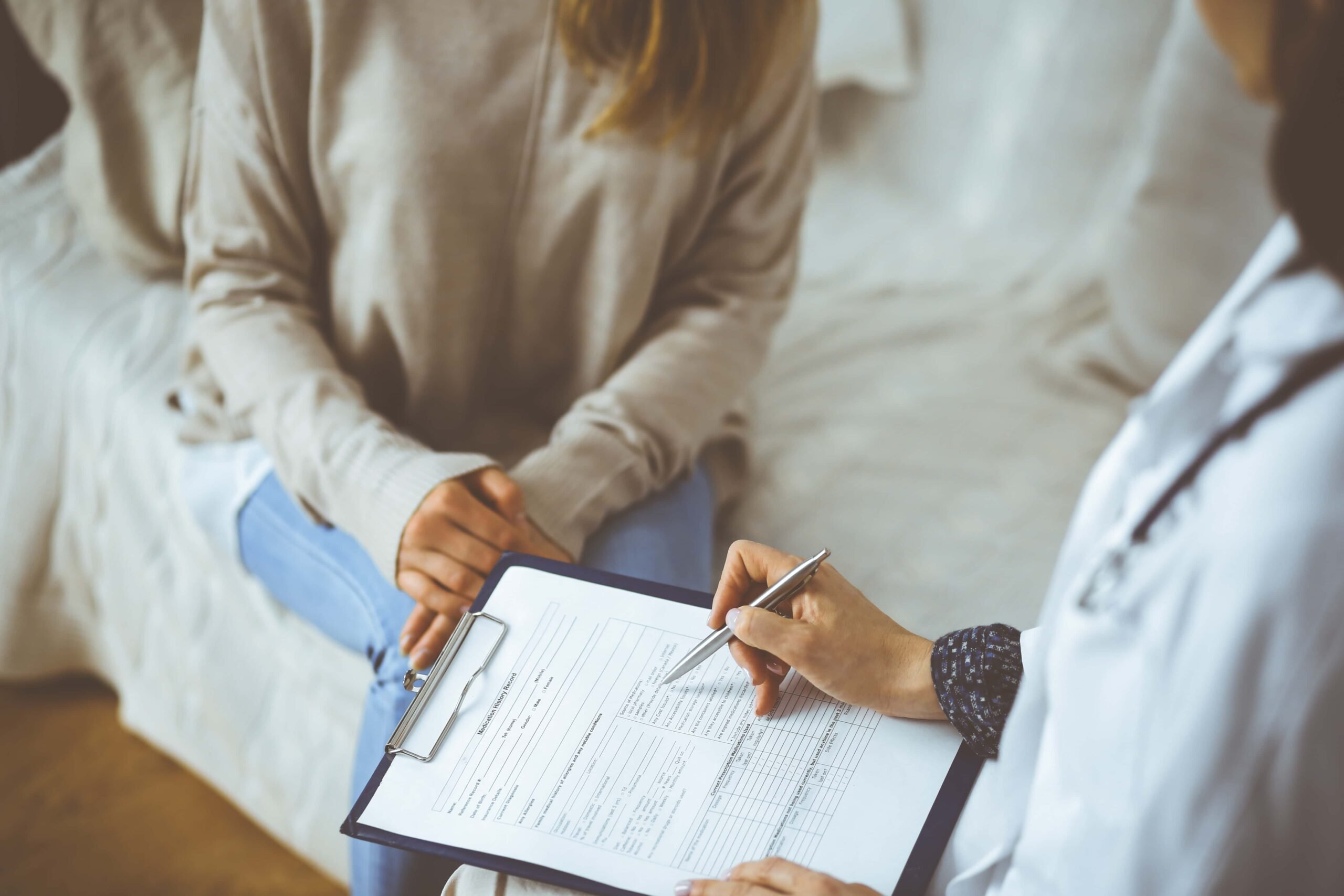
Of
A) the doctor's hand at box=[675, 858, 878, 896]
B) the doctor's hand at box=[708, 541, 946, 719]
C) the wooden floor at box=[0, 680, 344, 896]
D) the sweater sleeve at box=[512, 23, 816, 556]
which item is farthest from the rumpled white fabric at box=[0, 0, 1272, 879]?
the doctor's hand at box=[675, 858, 878, 896]

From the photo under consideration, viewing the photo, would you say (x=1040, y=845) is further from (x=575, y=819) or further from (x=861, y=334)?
(x=861, y=334)

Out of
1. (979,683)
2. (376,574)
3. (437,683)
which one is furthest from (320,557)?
(979,683)

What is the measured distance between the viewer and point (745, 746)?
57 cm

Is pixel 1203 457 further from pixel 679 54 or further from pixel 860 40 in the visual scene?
pixel 860 40

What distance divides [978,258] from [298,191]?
958mm

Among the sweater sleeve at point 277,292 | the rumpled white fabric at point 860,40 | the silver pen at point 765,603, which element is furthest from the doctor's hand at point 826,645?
the rumpled white fabric at point 860,40

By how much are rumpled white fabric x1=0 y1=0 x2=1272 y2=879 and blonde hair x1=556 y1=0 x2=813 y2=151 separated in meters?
0.41

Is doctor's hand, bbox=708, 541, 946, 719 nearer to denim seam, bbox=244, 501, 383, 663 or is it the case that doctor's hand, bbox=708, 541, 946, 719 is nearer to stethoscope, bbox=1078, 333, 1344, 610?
stethoscope, bbox=1078, 333, 1344, 610

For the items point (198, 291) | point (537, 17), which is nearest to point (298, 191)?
point (198, 291)

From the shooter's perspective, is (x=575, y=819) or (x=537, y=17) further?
(x=537, y=17)

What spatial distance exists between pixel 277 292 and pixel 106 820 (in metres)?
0.71

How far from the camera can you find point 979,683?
547 mm

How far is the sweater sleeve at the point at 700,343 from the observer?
32.7 inches

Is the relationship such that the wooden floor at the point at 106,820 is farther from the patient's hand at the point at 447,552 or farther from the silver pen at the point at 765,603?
the silver pen at the point at 765,603
